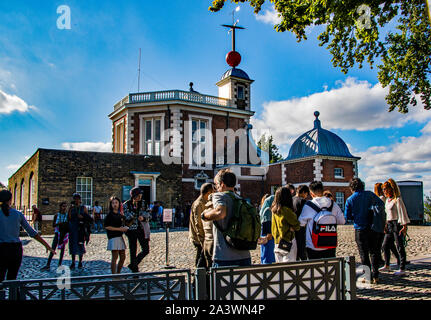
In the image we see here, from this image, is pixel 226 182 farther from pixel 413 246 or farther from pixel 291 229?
pixel 413 246

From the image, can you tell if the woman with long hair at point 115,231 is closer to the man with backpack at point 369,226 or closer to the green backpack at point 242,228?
the green backpack at point 242,228

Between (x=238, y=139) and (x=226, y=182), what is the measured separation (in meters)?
26.1

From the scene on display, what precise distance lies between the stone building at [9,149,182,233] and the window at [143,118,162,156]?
320 cm

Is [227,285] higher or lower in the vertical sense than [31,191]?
lower

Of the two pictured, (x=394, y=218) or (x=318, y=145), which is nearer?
(x=394, y=218)

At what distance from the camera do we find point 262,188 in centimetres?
2933

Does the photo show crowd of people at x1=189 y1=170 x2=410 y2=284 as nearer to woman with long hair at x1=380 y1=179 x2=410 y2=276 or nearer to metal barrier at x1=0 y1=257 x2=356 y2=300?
woman with long hair at x1=380 y1=179 x2=410 y2=276

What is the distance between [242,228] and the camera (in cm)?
422

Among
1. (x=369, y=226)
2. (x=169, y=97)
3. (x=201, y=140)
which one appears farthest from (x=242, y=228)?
(x=169, y=97)

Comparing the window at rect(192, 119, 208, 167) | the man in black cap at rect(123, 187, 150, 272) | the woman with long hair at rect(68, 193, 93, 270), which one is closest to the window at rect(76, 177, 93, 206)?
the window at rect(192, 119, 208, 167)

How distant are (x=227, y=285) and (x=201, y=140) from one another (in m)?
25.2

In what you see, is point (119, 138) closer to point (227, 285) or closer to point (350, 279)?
point (350, 279)
